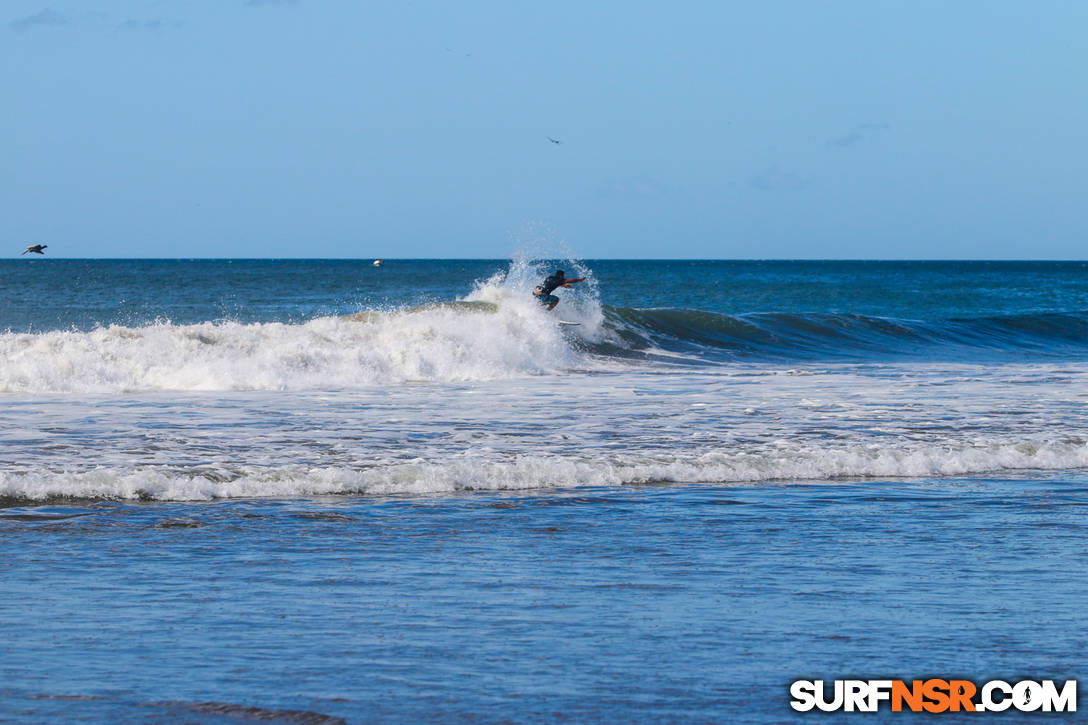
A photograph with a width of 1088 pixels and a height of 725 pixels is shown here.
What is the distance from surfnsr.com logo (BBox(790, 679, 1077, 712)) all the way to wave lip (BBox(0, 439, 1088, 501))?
4833 mm

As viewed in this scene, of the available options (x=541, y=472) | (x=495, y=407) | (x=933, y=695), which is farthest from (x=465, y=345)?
(x=933, y=695)

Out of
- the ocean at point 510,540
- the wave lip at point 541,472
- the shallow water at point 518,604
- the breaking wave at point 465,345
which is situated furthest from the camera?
the breaking wave at point 465,345

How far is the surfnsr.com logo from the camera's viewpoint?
4312 millimetres

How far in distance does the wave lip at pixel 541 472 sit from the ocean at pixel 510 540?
0.03m

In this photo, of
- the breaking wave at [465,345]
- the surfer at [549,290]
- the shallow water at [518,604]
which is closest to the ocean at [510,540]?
the shallow water at [518,604]

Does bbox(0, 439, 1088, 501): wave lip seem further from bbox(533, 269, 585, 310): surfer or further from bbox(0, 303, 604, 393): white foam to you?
bbox(533, 269, 585, 310): surfer

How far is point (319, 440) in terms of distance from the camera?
11.3 metres

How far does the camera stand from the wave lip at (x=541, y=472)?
8633 millimetres

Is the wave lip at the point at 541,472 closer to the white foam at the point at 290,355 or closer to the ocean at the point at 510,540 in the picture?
the ocean at the point at 510,540

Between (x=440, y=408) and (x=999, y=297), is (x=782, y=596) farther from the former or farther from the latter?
(x=999, y=297)

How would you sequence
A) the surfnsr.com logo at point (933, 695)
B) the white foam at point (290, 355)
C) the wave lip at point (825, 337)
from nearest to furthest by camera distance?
the surfnsr.com logo at point (933, 695) → the white foam at point (290, 355) → the wave lip at point (825, 337)

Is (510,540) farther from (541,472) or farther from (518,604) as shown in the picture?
(541,472)

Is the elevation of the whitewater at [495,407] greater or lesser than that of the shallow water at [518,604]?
greater

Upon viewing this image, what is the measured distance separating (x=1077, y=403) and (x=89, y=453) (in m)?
11.4
